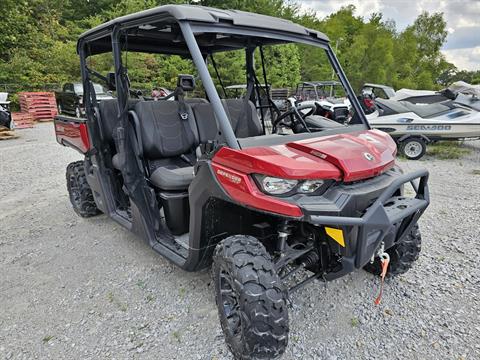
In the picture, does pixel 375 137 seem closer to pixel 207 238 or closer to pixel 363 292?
pixel 363 292

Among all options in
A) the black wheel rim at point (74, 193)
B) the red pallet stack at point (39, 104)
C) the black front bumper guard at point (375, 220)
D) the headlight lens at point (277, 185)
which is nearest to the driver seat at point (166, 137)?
the headlight lens at point (277, 185)

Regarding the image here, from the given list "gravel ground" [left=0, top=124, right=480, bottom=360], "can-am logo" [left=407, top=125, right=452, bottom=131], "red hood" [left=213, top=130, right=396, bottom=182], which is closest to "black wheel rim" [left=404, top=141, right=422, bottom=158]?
"can-am logo" [left=407, top=125, right=452, bottom=131]

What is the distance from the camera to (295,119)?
9.92 ft

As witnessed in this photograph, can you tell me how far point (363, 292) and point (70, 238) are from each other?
2.94m

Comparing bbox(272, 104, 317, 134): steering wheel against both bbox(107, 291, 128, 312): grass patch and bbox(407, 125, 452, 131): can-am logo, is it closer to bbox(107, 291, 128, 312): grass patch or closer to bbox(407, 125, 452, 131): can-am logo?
bbox(107, 291, 128, 312): grass patch

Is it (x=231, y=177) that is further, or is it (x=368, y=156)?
(x=368, y=156)

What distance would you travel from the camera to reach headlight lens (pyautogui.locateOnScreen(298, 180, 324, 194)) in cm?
176

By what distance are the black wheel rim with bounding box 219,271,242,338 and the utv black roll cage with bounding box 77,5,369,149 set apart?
2.64ft

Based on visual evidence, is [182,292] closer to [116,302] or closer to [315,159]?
[116,302]

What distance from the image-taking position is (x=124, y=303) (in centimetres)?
251

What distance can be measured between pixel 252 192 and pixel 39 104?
53.4 ft

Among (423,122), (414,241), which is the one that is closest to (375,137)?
(414,241)

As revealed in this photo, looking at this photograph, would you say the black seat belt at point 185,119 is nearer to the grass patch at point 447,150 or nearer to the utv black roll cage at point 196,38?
the utv black roll cage at point 196,38

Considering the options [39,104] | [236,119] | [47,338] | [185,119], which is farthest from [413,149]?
[39,104]
